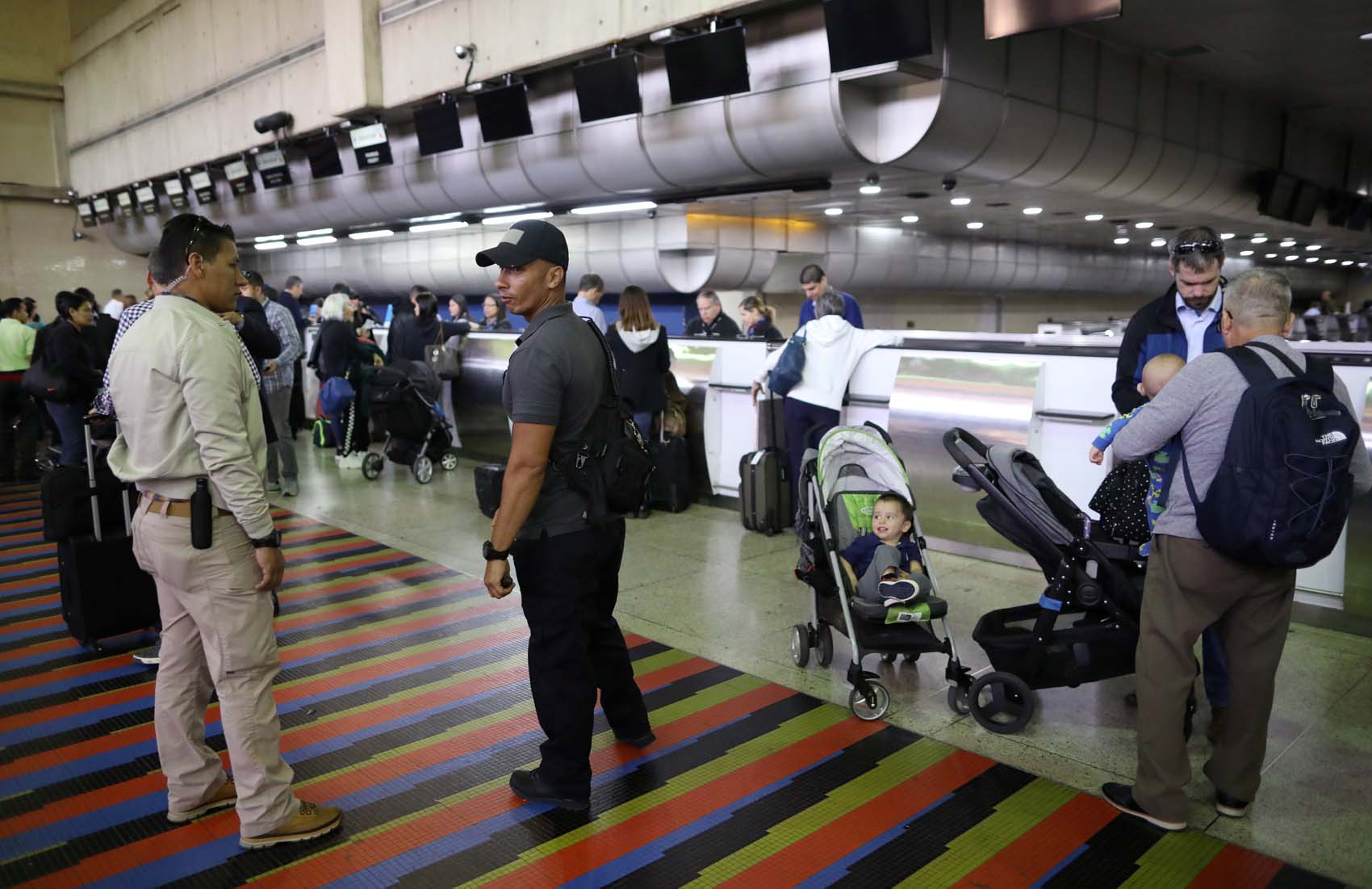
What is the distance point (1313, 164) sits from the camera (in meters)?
13.3

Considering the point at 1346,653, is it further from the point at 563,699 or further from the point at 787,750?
the point at 563,699

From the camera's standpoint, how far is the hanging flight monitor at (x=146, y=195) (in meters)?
16.9

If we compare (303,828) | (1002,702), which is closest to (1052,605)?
(1002,702)

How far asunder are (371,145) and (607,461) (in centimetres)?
981

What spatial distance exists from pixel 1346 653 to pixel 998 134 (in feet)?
16.4

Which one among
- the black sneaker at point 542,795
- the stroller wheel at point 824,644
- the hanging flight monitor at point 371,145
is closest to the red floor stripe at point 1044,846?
the black sneaker at point 542,795

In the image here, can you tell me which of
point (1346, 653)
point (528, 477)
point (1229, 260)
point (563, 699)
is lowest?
point (1346, 653)

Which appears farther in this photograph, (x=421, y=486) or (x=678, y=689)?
(x=421, y=486)

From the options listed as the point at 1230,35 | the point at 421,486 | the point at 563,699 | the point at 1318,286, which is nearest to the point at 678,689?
the point at 563,699

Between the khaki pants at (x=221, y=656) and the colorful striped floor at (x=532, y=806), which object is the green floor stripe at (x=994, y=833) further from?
the khaki pants at (x=221, y=656)

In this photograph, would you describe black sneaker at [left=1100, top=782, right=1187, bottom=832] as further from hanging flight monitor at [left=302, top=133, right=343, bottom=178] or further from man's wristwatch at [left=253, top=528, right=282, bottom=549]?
hanging flight monitor at [left=302, top=133, right=343, bottom=178]

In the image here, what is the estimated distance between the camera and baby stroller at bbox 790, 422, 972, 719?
3775 millimetres

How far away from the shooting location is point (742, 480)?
6789 mm

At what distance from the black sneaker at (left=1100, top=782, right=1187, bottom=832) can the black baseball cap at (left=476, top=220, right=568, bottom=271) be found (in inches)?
99.9
